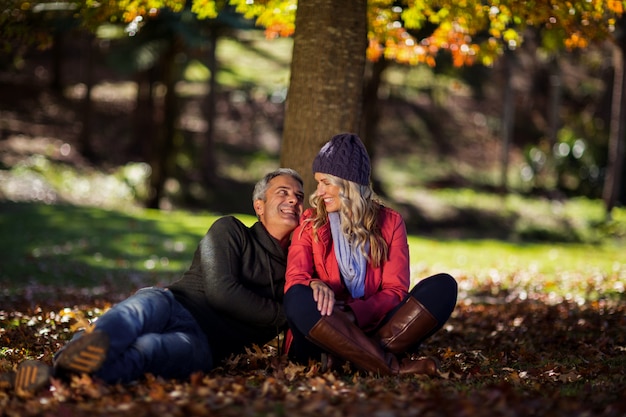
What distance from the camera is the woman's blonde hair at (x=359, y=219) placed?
18.6 feet

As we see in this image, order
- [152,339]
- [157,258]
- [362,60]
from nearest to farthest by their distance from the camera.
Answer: [152,339] < [362,60] < [157,258]

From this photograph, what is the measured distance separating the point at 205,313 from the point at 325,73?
9.06 ft

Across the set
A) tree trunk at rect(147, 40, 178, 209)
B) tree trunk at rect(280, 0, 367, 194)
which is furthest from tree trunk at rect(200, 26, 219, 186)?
tree trunk at rect(280, 0, 367, 194)

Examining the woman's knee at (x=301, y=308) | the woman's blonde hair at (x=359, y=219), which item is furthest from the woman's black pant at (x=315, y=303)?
the woman's blonde hair at (x=359, y=219)

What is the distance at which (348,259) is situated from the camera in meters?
5.67

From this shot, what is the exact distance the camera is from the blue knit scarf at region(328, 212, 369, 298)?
567cm

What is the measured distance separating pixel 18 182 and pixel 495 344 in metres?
17.6

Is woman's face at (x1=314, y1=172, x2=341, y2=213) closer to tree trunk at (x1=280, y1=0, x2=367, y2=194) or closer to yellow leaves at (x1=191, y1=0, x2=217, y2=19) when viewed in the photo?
tree trunk at (x1=280, y1=0, x2=367, y2=194)

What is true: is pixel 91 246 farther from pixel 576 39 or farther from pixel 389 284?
pixel 389 284

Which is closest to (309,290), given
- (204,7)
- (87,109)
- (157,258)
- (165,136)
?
(204,7)

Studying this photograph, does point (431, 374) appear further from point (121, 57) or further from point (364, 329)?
point (121, 57)

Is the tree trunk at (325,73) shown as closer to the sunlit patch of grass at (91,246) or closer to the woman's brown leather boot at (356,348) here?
the woman's brown leather boot at (356,348)

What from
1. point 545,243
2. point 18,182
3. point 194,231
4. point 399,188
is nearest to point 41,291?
point 194,231

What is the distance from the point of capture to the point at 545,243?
21.2 metres
